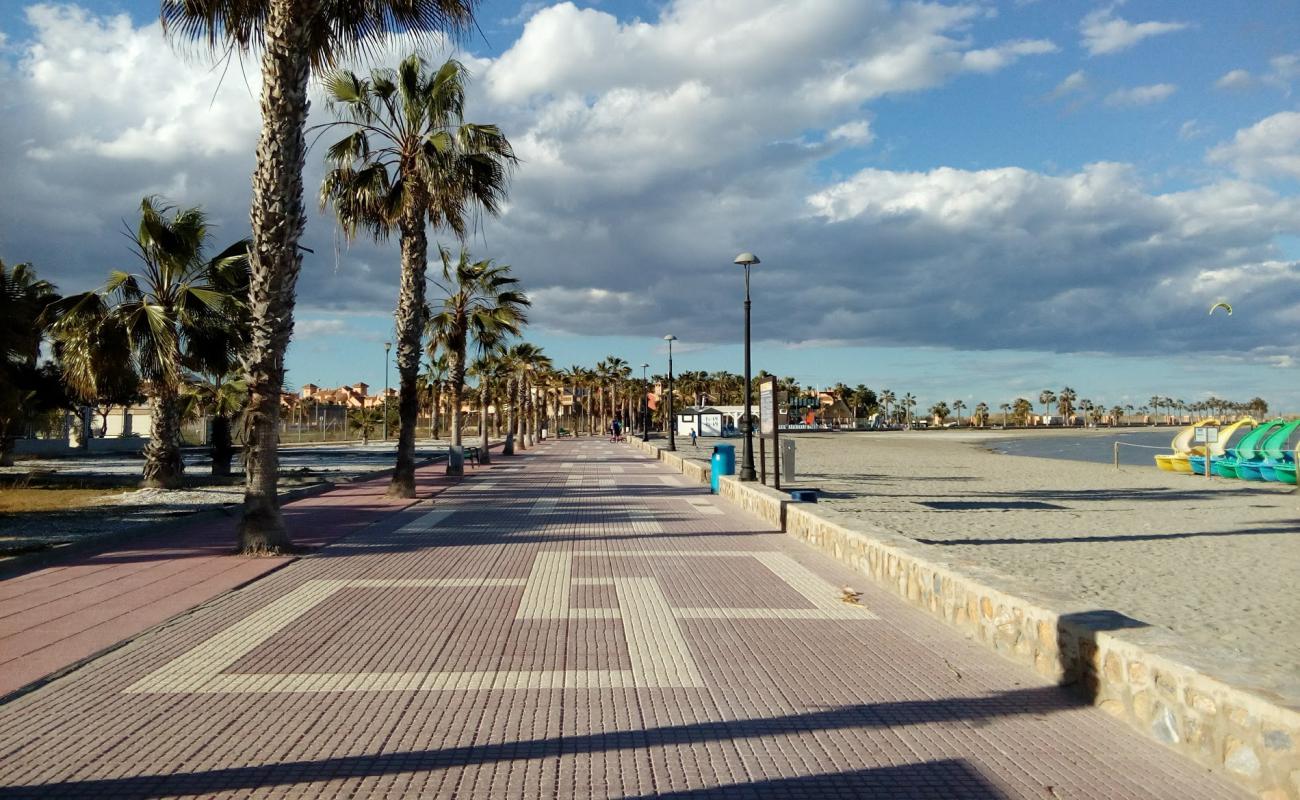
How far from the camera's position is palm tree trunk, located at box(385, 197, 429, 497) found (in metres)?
19.4

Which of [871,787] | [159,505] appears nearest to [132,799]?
[871,787]

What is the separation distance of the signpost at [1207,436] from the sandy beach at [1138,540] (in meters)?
2.60

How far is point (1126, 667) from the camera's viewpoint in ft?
16.7

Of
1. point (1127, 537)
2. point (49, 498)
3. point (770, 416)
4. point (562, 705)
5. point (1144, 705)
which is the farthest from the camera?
point (49, 498)

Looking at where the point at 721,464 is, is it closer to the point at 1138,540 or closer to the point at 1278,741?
the point at 1138,540

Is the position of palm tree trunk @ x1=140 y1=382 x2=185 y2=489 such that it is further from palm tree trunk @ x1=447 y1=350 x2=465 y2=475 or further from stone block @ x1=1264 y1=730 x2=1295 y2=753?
stone block @ x1=1264 y1=730 x2=1295 y2=753

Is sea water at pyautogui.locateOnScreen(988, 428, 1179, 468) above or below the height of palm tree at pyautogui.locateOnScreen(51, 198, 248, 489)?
below

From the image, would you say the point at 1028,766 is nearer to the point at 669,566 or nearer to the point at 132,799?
the point at 132,799

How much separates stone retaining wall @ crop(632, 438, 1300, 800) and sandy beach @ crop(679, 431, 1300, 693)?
0.81ft

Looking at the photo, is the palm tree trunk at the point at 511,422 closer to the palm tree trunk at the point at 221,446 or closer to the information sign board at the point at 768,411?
the palm tree trunk at the point at 221,446

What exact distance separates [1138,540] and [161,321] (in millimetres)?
17821

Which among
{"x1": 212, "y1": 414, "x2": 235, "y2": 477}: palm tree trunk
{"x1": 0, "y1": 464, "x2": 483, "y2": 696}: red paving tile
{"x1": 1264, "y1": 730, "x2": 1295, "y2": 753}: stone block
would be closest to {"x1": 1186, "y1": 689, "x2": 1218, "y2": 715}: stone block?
{"x1": 1264, "y1": 730, "x2": 1295, "y2": 753}: stone block

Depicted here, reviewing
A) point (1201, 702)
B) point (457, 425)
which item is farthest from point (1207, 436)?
point (1201, 702)

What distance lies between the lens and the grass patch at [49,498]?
16.1 m
